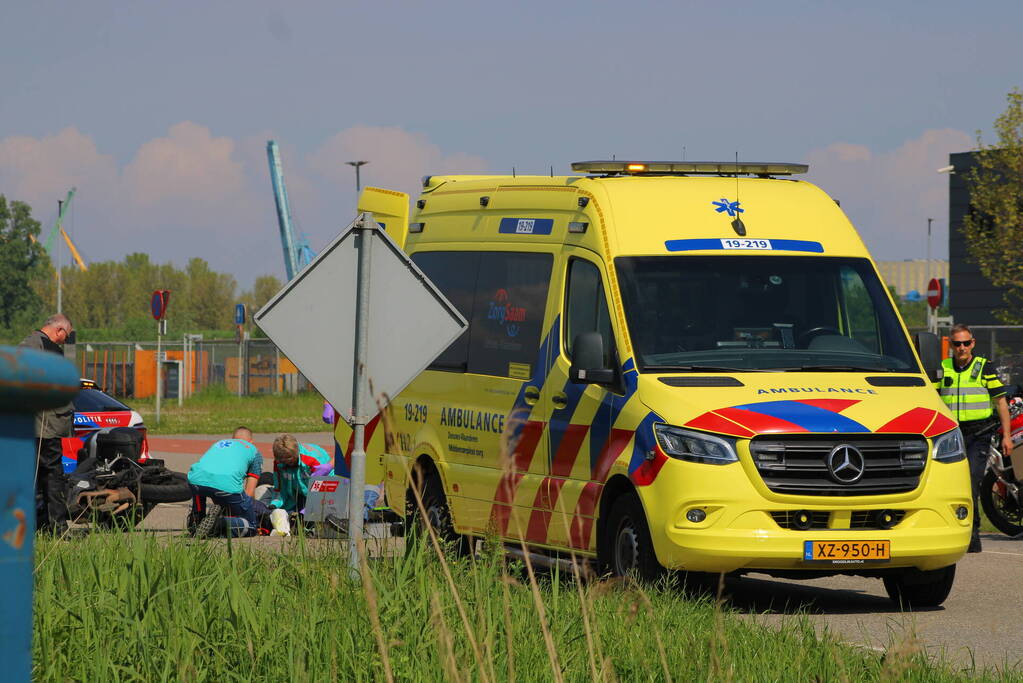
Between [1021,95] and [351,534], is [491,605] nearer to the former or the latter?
[351,534]

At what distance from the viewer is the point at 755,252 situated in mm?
10664

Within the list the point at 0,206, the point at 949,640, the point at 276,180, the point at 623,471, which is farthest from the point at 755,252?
the point at 0,206

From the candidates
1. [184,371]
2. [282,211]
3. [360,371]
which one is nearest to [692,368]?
[360,371]

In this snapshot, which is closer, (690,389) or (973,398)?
(690,389)

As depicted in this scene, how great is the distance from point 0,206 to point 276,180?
1892cm

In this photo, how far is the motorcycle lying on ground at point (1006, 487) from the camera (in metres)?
15.0

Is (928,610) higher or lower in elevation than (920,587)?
lower

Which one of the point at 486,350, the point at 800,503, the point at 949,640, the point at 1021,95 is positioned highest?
the point at 1021,95

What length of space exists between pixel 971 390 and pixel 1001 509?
1844mm

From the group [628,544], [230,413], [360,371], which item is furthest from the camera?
[230,413]

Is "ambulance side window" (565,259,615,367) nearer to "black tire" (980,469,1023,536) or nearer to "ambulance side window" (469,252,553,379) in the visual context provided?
"ambulance side window" (469,252,553,379)

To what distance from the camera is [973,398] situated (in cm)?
1388

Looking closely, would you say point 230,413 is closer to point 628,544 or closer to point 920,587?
point 920,587

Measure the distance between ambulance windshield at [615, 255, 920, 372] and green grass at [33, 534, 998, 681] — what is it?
2.35 m
